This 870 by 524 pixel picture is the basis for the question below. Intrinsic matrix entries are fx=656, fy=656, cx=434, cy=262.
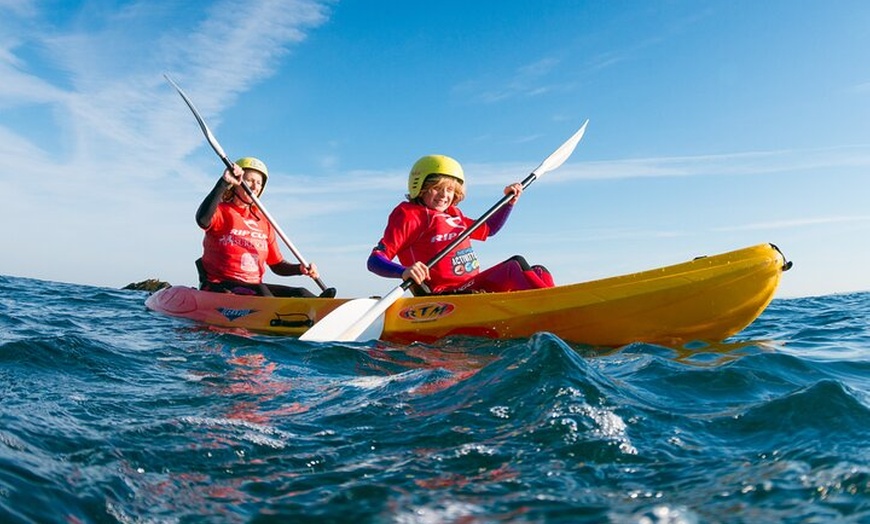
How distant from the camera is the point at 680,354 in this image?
4.71 meters

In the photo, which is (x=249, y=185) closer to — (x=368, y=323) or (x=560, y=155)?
(x=368, y=323)

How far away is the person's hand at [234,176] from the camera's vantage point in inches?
303

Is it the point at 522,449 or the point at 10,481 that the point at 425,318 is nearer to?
the point at 522,449

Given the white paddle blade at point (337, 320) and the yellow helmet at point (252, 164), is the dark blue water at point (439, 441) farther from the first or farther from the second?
the yellow helmet at point (252, 164)

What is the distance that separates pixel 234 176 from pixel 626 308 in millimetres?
4870

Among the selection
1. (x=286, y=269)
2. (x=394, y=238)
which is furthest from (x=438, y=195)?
(x=286, y=269)

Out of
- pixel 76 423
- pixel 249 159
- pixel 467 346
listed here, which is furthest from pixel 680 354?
pixel 249 159

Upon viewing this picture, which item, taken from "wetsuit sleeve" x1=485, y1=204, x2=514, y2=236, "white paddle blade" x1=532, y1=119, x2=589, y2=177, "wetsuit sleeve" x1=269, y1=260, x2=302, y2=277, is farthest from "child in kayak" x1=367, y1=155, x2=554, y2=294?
"wetsuit sleeve" x1=269, y1=260, x2=302, y2=277

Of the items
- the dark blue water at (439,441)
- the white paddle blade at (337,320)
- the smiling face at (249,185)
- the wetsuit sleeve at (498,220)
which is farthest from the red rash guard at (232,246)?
the dark blue water at (439,441)

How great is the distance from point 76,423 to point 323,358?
2.37 m

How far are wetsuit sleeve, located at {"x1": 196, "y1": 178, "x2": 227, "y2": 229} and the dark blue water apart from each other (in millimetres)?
3189

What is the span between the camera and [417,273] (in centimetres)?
621

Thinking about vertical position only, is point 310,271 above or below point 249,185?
below

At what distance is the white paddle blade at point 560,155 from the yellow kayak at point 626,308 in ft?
8.27
